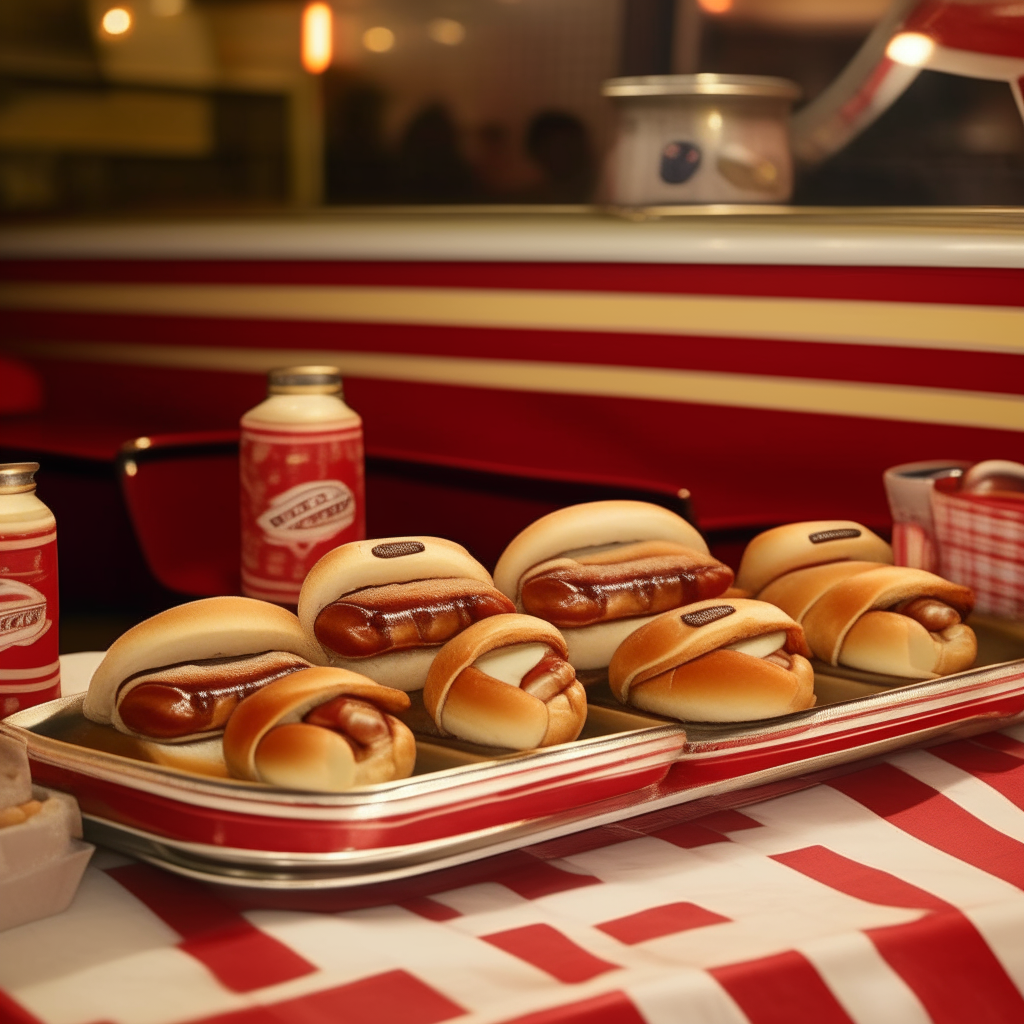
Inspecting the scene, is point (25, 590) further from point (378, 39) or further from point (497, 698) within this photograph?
point (378, 39)

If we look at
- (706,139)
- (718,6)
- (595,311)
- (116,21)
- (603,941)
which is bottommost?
(603,941)

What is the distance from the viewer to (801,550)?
4.14ft

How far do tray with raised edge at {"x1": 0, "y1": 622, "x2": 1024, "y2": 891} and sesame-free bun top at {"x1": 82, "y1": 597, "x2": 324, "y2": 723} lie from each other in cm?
4

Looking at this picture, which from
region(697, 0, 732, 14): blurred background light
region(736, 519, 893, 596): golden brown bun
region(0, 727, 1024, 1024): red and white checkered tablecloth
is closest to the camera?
region(0, 727, 1024, 1024): red and white checkered tablecloth

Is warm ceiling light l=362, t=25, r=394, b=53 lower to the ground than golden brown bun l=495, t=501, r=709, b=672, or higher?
higher

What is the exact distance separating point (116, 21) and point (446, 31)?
171 cm

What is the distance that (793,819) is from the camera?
0.94 metres

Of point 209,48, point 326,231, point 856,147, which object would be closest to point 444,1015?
point 326,231

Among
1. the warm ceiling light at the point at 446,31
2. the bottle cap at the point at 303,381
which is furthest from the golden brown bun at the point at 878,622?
the warm ceiling light at the point at 446,31

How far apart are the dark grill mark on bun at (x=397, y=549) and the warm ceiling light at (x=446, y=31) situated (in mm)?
5901

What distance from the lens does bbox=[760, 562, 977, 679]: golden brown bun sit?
109 cm

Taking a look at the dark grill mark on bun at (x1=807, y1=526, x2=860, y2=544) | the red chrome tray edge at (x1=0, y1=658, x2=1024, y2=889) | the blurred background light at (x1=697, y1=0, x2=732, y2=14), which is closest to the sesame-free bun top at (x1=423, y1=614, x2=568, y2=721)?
the red chrome tray edge at (x1=0, y1=658, x2=1024, y2=889)

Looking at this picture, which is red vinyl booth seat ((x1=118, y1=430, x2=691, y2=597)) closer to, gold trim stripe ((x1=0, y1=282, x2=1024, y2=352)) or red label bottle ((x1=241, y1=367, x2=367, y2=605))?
red label bottle ((x1=241, y1=367, x2=367, y2=605))

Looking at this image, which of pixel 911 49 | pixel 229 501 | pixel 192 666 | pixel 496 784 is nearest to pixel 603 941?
pixel 496 784
